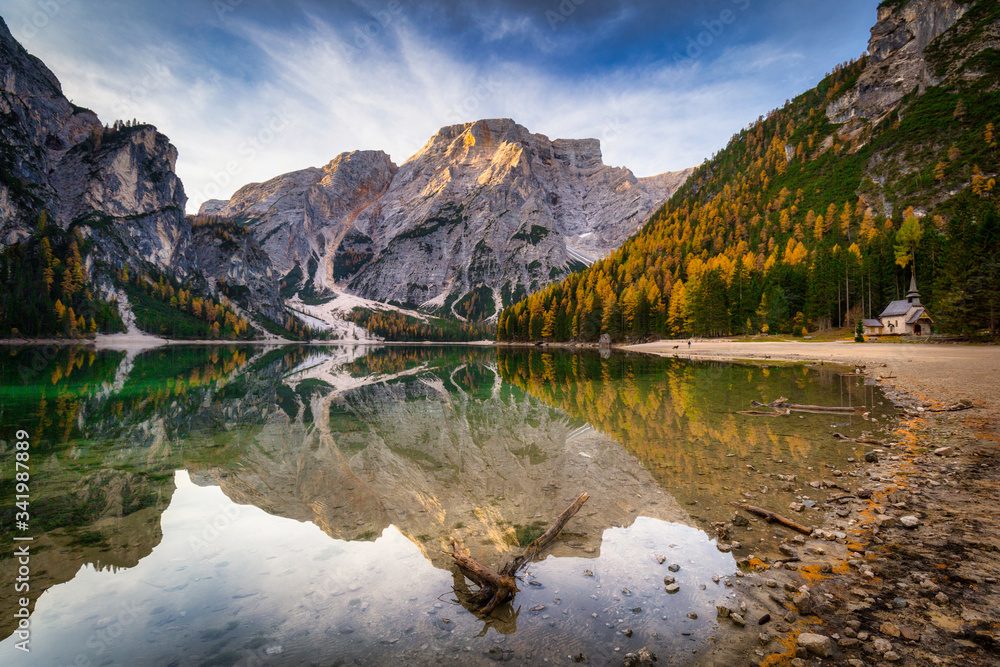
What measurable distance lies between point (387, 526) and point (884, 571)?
9.71m

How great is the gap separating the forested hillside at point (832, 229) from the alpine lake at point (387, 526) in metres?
51.1

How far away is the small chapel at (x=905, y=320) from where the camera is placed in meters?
54.6

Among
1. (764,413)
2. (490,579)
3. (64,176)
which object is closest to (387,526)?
(490,579)

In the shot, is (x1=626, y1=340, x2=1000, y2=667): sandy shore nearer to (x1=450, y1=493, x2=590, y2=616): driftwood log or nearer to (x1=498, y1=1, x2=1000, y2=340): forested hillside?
(x1=450, y1=493, x2=590, y2=616): driftwood log

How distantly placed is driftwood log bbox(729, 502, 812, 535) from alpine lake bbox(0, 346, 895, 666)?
37 centimetres

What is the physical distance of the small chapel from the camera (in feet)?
179

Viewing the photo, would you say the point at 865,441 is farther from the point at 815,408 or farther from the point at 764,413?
the point at 815,408

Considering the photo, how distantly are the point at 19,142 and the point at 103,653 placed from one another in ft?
813

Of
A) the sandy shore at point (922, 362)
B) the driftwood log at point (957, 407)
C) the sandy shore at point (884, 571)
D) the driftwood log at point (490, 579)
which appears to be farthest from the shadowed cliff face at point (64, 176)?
the driftwood log at point (957, 407)

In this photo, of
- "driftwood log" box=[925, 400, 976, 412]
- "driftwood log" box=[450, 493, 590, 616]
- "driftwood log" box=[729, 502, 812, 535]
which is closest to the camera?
"driftwood log" box=[450, 493, 590, 616]

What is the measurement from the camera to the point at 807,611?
5570 mm

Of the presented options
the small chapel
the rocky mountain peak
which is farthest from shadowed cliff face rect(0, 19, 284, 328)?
the rocky mountain peak

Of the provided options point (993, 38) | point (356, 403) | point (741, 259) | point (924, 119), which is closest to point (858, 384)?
point (356, 403)

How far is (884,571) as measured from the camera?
625 centimetres
